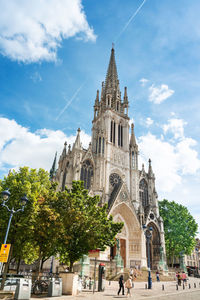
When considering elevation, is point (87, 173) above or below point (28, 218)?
above

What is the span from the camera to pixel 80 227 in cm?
1512

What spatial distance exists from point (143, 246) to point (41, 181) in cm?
1879

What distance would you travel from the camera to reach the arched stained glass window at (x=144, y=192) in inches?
1539

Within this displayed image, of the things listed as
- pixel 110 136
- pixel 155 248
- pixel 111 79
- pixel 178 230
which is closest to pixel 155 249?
pixel 155 248

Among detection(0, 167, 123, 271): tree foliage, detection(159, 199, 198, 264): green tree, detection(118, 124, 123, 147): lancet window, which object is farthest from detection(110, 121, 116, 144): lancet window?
detection(0, 167, 123, 271): tree foliage

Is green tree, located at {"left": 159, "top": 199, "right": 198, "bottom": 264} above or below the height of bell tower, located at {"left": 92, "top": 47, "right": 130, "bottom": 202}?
below

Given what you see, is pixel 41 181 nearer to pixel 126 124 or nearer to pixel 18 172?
pixel 18 172

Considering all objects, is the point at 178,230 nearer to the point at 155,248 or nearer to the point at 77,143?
the point at 155,248

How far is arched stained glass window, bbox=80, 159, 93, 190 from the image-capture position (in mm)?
33275

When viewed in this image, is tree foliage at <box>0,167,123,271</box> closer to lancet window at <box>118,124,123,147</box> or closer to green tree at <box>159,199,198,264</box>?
green tree at <box>159,199,198,264</box>

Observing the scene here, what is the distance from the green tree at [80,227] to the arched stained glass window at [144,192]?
73.4 ft

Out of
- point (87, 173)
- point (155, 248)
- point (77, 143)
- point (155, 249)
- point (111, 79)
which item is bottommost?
point (155, 249)

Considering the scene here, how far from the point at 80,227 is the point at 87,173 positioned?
1897cm

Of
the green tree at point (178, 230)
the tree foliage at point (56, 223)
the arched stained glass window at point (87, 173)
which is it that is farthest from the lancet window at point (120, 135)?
the tree foliage at point (56, 223)
